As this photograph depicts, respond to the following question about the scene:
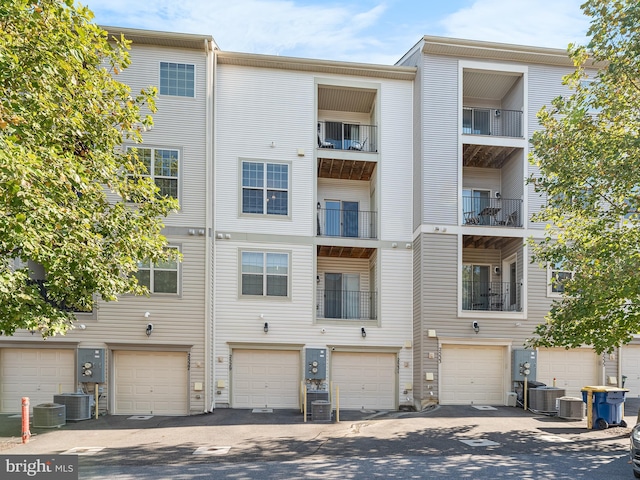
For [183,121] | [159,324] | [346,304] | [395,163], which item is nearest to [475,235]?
[395,163]

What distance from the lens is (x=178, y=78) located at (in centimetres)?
1669

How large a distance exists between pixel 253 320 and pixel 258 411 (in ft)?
9.46

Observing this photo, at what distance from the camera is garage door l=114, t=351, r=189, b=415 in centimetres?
1580

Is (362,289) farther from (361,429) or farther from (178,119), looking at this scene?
(178,119)

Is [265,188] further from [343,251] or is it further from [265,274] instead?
[343,251]

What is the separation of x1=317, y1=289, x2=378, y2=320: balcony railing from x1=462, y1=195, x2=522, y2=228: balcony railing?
14.7 ft

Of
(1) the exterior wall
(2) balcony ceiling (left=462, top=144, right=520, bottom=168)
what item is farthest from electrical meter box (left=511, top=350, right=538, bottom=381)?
(2) balcony ceiling (left=462, top=144, right=520, bottom=168)

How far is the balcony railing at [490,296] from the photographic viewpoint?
18058mm

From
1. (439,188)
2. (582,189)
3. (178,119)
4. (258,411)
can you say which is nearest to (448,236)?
(439,188)

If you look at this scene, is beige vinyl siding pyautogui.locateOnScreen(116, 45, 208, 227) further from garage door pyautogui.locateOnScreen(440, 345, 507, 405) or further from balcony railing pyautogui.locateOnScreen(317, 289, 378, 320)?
garage door pyautogui.locateOnScreen(440, 345, 507, 405)

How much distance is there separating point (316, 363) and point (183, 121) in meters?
9.15

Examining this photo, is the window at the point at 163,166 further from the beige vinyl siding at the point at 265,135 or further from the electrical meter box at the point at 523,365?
the electrical meter box at the point at 523,365

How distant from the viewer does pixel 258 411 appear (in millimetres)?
15859

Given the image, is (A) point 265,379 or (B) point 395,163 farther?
(B) point 395,163
